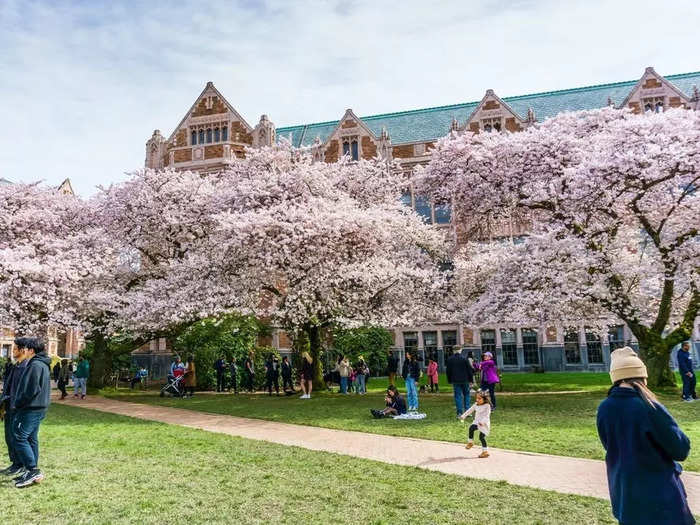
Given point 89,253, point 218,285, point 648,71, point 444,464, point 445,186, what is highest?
A: point 648,71

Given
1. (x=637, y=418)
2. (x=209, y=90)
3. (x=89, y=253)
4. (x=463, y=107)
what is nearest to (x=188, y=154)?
(x=209, y=90)

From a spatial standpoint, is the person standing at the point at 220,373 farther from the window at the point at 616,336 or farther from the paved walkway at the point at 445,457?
the window at the point at 616,336

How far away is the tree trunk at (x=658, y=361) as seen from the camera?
17906 mm

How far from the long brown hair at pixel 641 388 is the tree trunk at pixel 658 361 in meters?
16.6

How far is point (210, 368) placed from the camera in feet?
80.5

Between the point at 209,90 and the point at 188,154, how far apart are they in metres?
4.90

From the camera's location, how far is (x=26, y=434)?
23.1 ft

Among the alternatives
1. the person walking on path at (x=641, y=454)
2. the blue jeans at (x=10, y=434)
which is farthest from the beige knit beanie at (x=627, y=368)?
the blue jeans at (x=10, y=434)

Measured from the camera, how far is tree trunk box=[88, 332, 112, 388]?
2361cm

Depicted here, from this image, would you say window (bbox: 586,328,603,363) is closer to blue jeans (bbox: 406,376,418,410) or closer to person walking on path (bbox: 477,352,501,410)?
person walking on path (bbox: 477,352,501,410)

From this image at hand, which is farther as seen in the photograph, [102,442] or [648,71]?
[648,71]

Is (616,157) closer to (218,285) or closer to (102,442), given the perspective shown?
(218,285)

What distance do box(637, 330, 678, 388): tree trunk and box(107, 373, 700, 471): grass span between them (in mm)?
1549

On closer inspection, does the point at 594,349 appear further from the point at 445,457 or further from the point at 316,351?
the point at 445,457
